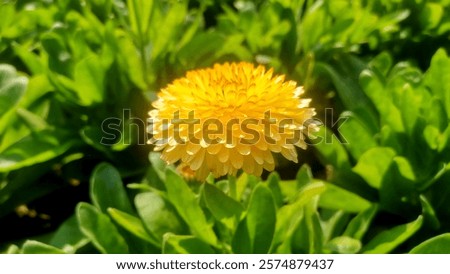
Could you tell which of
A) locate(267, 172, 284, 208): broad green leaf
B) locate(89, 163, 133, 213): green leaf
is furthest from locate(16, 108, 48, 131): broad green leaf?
locate(267, 172, 284, 208): broad green leaf

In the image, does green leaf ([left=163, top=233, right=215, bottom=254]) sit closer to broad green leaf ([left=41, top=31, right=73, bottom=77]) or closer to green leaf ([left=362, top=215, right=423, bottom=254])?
green leaf ([left=362, top=215, right=423, bottom=254])

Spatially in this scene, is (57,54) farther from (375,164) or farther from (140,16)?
(375,164)

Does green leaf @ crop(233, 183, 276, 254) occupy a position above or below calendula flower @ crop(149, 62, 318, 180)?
below

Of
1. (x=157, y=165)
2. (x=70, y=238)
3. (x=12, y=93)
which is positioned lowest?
(x=70, y=238)

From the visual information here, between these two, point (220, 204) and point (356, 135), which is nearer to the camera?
point (220, 204)

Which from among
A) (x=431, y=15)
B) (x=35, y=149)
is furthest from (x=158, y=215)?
(x=431, y=15)

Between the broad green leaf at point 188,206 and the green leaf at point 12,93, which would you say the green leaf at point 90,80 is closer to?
the green leaf at point 12,93
